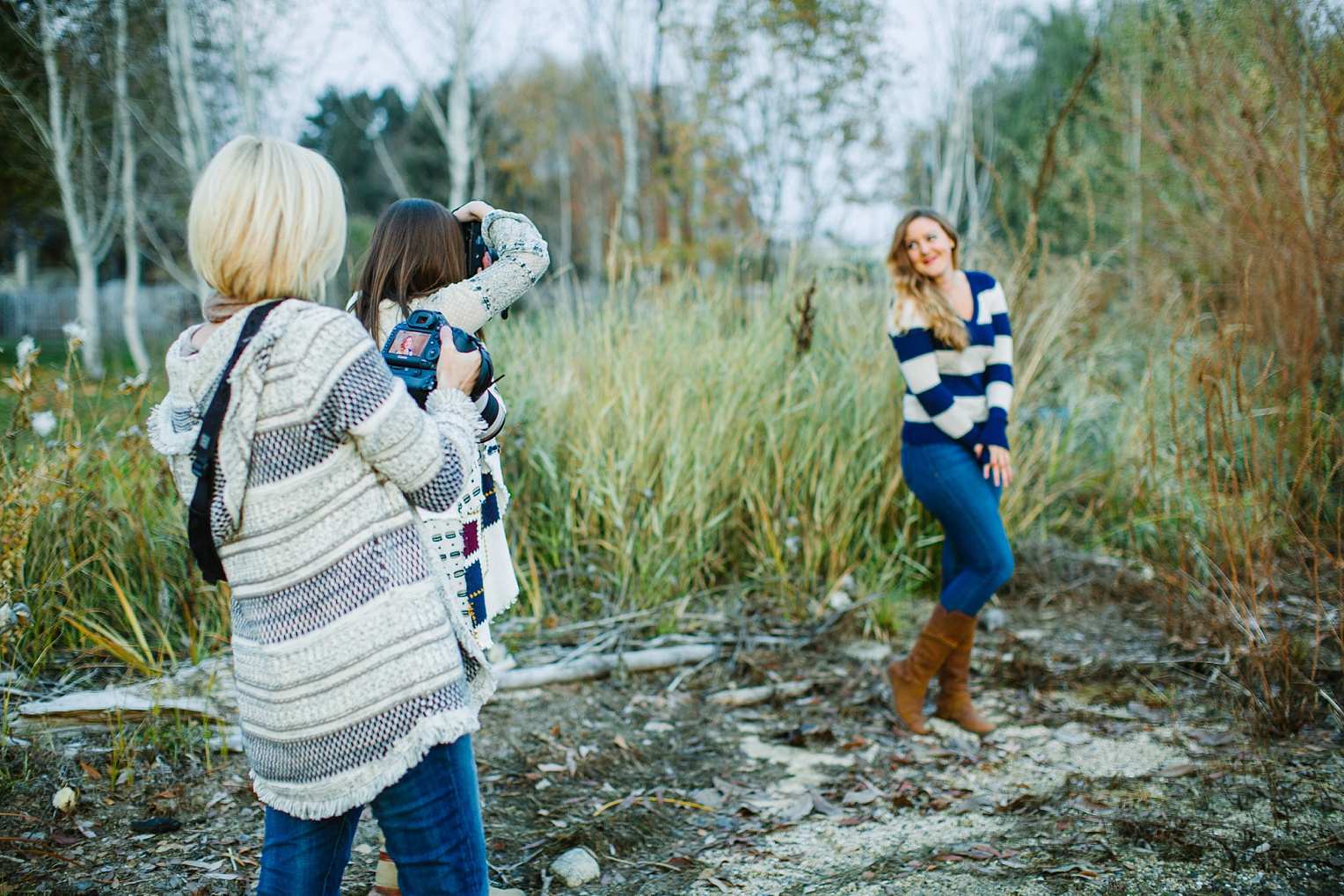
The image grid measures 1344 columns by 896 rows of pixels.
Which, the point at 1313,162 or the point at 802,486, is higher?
the point at 1313,162

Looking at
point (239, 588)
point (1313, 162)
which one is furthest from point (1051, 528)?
point (239, 588)

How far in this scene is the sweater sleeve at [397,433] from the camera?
1291mm

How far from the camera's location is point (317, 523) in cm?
133

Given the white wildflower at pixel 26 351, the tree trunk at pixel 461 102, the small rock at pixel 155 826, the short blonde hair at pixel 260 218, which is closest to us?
the short blonde hair at pixel 260 218

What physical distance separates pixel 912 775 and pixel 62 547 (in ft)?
10.1

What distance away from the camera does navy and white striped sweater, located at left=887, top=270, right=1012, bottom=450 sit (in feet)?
10.6

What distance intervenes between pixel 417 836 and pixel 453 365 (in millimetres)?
779

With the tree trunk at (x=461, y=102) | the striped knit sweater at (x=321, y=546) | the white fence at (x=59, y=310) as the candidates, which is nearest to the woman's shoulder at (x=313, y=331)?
the striped knit sweater at (x=321, y=546)

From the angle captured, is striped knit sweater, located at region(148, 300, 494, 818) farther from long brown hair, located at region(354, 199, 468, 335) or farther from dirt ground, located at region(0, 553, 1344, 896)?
dirt ground, located at region(0, 553, 1344, 896)

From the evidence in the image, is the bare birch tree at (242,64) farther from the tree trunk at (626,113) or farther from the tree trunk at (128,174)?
the tree trunk at (626,113)

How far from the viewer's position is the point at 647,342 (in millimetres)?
4613

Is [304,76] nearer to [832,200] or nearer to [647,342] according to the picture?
[832,200]

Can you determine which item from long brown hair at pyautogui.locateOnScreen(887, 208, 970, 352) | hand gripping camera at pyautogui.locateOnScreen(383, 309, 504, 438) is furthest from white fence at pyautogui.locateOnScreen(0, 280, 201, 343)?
hand gripping camera at pyautogui.locateOnScreen(383, 309, 504, 438)

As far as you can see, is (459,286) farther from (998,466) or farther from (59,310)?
(59,310)
